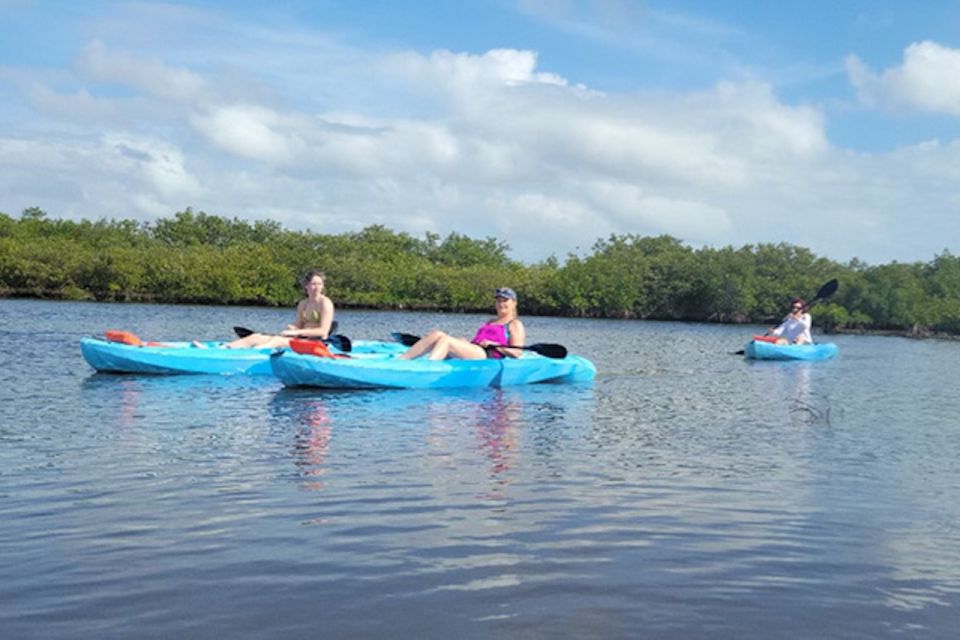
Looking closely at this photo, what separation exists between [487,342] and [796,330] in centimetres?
1228

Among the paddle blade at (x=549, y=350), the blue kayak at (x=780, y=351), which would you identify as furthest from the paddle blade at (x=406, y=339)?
the blue kayak at (x=780, y=351)

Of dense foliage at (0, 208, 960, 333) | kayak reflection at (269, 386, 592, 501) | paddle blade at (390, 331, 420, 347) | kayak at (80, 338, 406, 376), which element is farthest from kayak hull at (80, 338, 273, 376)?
dense foliage at (0, 208, 960, 333)

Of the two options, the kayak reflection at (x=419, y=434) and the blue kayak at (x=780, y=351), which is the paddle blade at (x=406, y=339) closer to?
the kayak reflection at (x=419, y=434)

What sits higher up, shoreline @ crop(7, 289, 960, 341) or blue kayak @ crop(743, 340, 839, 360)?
shoreline @ crop(7, 289, 960, 341)

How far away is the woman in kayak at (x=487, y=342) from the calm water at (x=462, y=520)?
4.95 feet

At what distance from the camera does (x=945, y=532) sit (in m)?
6.27

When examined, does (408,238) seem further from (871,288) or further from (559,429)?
(559,429)

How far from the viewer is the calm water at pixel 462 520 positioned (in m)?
4.41

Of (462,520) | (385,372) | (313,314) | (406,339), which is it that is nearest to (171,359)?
(313,314)

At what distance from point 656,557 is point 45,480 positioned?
4.07 metres

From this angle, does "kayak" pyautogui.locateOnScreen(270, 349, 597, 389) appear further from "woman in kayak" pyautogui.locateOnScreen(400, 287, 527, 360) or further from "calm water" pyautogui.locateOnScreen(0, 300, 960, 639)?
"calm water" pyautogui.locateOnScreen(0, 300, 960, 639)

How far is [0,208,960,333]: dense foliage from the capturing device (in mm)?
62312

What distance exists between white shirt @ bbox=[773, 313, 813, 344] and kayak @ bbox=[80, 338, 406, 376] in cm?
1299

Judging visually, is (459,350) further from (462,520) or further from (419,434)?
(462,520)
